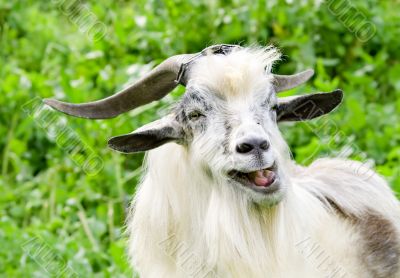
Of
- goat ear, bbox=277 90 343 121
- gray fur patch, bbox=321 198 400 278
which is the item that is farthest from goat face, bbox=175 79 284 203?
gray fur patch, bbox=321 198 400 278

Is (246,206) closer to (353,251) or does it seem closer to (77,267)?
(353,251)

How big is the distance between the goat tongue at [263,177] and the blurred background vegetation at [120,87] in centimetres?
271

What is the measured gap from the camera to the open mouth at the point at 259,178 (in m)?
5.67

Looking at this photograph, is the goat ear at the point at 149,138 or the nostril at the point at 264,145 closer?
the nostril at the point at 264,145

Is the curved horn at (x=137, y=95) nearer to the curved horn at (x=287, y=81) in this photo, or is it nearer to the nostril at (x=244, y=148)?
the curved horn at (x=287, y=81)

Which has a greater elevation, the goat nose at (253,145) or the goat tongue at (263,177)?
the goat nose at (253,145)

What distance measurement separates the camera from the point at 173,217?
610 centimetres

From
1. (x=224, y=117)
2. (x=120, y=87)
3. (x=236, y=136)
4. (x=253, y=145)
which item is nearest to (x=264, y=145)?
(x=253, y=145)

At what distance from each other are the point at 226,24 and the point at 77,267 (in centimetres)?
379

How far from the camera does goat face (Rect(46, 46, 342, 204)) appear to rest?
567cm

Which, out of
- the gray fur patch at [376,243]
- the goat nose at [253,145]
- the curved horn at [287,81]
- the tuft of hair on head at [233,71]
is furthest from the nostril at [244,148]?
the gray fur patch at [376,243]

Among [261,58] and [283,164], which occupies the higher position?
[261,58]

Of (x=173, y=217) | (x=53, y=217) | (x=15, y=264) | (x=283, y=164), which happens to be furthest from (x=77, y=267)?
(x=283, y=164)

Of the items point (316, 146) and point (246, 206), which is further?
point (316, 146)
